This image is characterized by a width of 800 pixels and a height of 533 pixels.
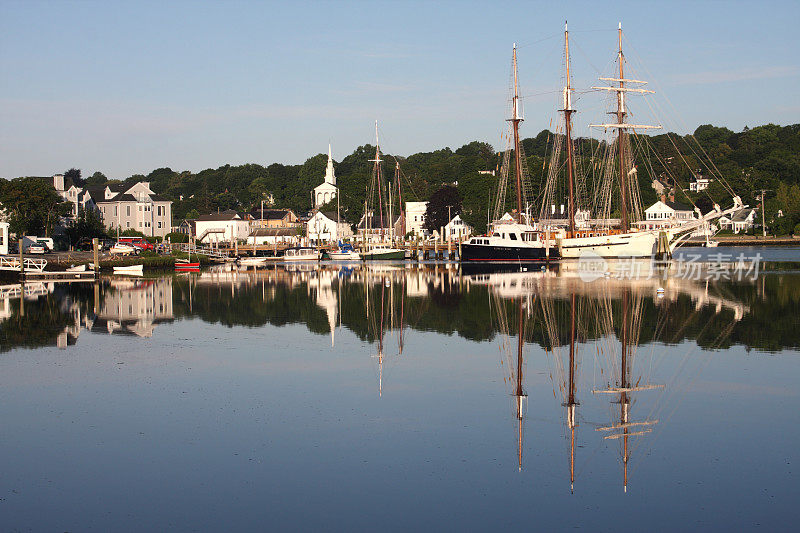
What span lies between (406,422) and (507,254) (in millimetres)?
71304

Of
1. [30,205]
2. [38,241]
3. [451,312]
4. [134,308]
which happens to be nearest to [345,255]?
[38,241]

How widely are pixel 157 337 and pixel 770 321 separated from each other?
75.9 ft

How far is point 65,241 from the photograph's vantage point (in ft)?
340

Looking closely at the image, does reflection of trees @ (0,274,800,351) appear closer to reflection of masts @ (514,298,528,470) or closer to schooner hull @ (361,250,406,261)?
reflection of masts @ (514,298,528,470)

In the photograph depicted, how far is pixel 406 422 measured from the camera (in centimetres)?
1678

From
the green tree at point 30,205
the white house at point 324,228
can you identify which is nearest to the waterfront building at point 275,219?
the white house at point 324,228

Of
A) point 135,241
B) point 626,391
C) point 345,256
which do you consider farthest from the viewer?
point 135,241

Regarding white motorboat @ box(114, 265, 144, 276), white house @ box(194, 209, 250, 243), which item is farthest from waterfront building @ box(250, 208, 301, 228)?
white motorboat @ box(114, 265, 144, 276)

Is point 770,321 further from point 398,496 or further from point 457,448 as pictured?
point 398,496

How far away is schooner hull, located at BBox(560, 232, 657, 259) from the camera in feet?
288

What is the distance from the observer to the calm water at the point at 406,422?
1199 centimetres

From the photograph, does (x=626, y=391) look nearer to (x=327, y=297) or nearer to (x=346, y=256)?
(x=327, y=297)

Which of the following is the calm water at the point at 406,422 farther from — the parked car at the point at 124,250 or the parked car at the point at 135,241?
the parked car at the point at 135,241

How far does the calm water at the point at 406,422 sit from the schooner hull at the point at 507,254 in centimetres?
5059
